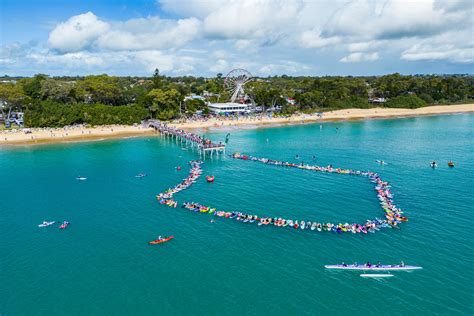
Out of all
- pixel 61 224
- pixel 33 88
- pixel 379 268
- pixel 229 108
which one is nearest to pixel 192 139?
pixel 61 224

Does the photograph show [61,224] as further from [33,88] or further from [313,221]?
[33,88]

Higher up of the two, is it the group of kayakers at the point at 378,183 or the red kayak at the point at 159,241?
the group of kayakers at the point at 378,183

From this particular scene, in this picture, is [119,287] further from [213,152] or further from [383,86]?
[383,86]

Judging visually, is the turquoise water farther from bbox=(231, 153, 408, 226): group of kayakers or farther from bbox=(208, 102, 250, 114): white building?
bbox=(208, 102, 250, 114): white building

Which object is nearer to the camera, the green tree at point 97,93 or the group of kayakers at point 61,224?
the group of kayakers at point 61,224

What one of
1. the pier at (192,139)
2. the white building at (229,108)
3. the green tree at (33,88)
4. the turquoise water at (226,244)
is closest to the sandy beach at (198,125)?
the pier at (192,139)

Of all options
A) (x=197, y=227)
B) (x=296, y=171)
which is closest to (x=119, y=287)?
(x=197, y=227)

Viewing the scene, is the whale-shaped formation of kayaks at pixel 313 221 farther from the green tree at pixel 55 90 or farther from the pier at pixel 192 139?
the green tree at pixel 55 90
